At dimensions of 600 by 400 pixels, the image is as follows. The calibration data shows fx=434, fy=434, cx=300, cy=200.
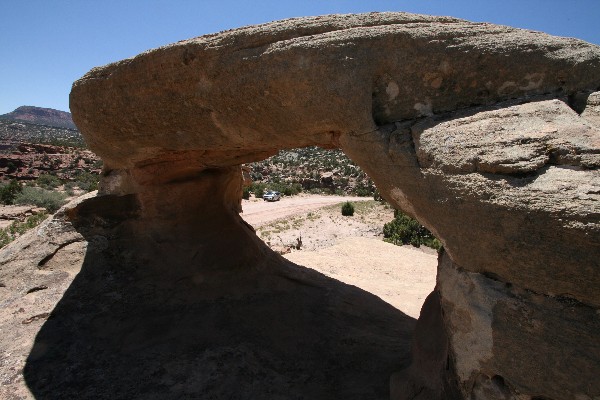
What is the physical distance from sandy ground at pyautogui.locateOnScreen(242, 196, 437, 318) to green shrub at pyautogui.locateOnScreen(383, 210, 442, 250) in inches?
19.3

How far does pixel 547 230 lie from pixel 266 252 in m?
4.52

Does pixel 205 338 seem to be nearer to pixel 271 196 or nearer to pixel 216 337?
pixel 216 337

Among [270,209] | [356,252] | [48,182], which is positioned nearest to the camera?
[356,252]

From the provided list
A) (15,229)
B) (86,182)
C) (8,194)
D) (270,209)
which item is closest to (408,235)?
(270,209)

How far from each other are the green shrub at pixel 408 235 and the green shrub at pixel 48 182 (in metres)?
21.8

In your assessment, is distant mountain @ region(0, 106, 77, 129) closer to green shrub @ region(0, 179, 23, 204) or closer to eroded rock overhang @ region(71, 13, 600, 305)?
green shrub @ region(0, 179, 23, 204)

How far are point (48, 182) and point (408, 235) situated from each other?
80.4 feet

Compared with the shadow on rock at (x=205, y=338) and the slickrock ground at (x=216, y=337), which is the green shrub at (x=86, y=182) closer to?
the slickrock ground at (x=216, y=337)

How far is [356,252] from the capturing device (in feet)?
33.6

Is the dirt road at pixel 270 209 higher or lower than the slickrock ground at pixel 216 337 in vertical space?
lower

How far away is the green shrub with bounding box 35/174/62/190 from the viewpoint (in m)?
27.5

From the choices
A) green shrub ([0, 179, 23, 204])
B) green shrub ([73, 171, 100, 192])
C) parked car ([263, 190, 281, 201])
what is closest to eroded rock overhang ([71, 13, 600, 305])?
green shrub ([0, 179, 23, 204])

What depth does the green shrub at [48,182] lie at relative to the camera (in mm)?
27484

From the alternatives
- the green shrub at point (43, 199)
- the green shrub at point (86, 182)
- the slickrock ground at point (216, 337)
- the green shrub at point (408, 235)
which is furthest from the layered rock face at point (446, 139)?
the green shrub at point (86, 182)
